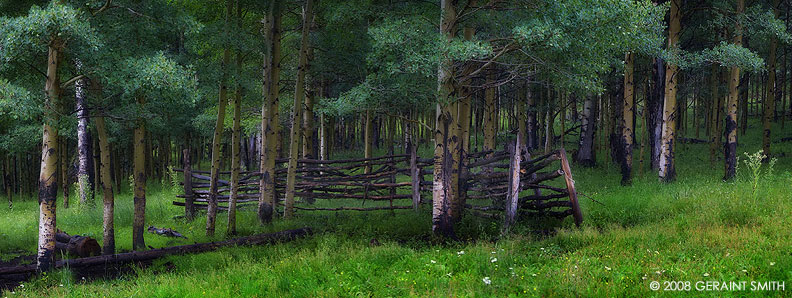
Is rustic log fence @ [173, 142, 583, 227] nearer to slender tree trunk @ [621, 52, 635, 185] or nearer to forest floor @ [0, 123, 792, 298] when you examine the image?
forest floor @ [0, 123, 792, 298]

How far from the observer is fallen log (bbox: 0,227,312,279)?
9102 millimetres

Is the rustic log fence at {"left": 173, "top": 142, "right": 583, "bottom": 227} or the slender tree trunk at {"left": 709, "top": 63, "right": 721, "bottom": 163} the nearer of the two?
the rustic log fence at {"left": 173, "top": 142, "right": 583, "bottom": 227}

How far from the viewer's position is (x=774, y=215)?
878 centimetres

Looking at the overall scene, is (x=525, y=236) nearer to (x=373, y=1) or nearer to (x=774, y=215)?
(x=774, y=215)

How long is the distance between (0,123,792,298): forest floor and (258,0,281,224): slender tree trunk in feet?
2.71

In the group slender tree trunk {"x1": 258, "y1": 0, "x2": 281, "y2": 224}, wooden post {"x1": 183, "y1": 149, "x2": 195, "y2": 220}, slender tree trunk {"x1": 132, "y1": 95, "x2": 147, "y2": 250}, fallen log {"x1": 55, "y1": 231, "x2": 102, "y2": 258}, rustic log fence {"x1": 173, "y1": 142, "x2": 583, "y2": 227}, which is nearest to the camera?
fallen log {"x1": 55, "y1": 231, "x2": 102, "y2": 258}

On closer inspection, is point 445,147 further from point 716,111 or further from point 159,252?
point 716,111

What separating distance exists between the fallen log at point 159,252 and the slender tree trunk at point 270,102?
76.0 inches

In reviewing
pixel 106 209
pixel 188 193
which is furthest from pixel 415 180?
pixel 106 209

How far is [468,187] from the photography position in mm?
12945

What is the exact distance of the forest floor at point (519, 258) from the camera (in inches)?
253

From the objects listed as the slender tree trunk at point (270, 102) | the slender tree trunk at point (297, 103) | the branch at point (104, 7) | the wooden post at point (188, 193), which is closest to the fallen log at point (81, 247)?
the slender tree trunk at point (270, 102)

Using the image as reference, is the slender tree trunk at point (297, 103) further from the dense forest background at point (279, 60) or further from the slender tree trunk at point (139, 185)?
the slender tree trunk at point (139, 185)

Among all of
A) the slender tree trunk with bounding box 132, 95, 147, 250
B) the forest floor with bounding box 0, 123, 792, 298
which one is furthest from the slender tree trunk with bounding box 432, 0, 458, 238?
the slender tree trunk with bounding box 132, 95, 147, 250
